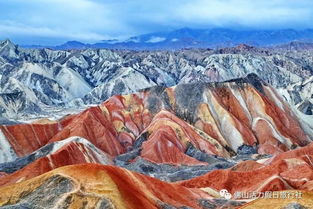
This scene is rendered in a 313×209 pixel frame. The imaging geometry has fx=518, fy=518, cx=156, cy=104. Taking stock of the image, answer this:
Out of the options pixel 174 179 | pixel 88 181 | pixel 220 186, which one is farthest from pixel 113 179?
pixel 174 179

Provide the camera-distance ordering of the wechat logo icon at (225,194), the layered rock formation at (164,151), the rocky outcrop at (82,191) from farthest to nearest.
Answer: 1. the wechat logo icon at (225,194)
2. the layered rock formation at (164,151)
3. the rocky outcrop at (82,191)

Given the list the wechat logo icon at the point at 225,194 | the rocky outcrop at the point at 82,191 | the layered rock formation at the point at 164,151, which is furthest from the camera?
the wechat logo icon at the point at 225,194

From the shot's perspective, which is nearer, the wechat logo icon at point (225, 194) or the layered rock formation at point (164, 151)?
the layered rock formation at point (164, 151)

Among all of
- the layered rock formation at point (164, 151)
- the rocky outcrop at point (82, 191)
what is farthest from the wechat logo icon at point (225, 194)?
the rocky outcrop at point (82, 191)

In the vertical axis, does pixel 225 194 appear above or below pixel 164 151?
above

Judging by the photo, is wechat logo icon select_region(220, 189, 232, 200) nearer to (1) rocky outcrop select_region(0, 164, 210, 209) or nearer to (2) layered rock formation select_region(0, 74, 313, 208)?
(2) layered rock formation select_region(0, 74, 313, 208)

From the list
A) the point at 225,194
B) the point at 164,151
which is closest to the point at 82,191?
the point at 225,194

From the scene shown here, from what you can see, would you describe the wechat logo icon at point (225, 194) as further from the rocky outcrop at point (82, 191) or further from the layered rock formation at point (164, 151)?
the rocky outcrop at point (82, 191)

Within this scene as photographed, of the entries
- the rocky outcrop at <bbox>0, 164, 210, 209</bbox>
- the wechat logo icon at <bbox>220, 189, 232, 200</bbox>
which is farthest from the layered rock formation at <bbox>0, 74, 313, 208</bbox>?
the wechat logo icon at <bbox>220, 189, 232, 200</bbox>

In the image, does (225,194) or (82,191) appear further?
(225,194)

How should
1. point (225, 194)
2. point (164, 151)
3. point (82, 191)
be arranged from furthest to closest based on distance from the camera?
point (164, 151) < point (225, 194) < point (82, 191)

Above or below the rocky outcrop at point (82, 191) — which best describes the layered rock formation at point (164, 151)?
below

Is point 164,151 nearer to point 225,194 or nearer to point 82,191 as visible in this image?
point 225,194
